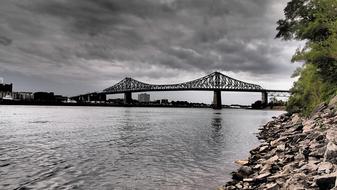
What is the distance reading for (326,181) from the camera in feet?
27.6

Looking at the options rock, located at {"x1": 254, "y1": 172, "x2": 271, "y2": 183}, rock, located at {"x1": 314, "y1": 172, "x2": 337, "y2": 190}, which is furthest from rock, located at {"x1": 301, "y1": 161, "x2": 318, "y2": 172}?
rock, located at {"x1": 254, "y1": 172, "x2": 271, "y2": 183}

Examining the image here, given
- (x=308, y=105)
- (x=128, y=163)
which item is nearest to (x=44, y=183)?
(x=128, y=163)

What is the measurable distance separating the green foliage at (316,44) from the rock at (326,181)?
51.1 feet

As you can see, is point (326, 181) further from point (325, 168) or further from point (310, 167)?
point (310, 167)

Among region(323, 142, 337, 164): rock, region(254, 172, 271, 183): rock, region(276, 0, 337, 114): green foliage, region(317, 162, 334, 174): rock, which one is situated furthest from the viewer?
region(276, 0, 337, 114): green foliage

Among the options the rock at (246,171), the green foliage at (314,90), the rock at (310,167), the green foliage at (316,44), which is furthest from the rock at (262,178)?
the green foliage at (314,90)

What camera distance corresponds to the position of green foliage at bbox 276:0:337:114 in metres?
23.2

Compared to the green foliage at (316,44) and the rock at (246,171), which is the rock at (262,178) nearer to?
the rock at (246,171)

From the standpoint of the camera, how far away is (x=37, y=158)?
64.6 feet

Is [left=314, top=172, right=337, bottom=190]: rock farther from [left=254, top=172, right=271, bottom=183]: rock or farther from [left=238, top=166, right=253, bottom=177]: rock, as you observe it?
[left=238, top=166, right=253, bottom=177]: rock

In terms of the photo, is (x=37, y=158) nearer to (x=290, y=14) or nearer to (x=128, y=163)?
(x=128, y=163)

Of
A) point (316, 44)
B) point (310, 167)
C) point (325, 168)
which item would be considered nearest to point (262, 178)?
point (310, 167)

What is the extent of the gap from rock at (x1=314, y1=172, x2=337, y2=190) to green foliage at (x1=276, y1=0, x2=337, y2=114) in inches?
613

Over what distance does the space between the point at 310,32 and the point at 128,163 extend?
1967cm
